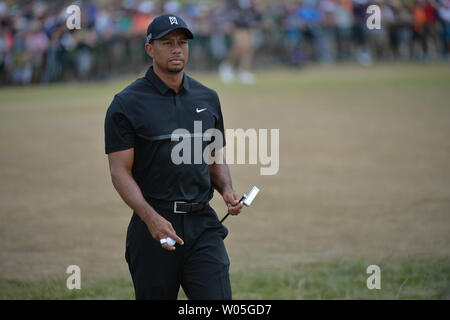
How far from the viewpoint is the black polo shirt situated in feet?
13.6

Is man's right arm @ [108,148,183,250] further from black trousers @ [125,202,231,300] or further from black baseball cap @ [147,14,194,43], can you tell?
black baseball cap @ [147,14,194,43]

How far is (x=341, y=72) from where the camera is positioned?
25.3m

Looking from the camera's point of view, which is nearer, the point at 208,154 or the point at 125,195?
the point at 125,195

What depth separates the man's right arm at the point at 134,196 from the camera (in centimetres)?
403

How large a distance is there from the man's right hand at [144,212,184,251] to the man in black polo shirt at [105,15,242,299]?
0.03 meters

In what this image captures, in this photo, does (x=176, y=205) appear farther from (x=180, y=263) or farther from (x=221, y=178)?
(x=221, y=178)

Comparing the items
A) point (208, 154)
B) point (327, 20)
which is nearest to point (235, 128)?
point (208, 154)

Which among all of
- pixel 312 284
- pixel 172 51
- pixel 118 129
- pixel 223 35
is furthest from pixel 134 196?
pixel 223 35

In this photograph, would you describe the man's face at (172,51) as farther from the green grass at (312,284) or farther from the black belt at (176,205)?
the green grass at (312,284)

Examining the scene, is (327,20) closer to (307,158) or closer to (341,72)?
(341,72)

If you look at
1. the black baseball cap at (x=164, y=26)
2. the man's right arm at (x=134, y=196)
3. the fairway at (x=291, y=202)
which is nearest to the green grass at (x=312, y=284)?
the fairway at (x=291, y=202)

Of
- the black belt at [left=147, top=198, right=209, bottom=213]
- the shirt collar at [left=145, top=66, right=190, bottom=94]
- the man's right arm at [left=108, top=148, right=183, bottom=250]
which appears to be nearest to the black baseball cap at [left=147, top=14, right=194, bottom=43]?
the shirt collar at [left=145, top=66, right=190, bottom=94]

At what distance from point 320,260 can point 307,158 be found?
537 centimetres

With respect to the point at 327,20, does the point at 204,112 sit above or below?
below
